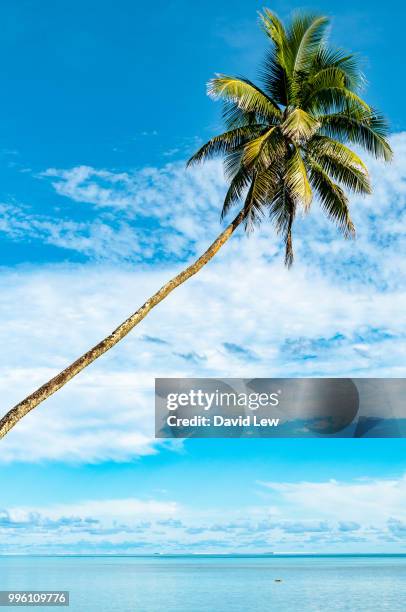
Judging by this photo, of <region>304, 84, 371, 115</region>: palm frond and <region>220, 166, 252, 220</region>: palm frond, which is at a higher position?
<region>304, 84, 371, 115</region>: palm frond

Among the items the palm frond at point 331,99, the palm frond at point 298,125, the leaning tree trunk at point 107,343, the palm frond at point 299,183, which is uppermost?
the palm frond at point 331,99

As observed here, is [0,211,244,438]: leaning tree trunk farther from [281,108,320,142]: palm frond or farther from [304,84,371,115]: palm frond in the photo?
[304,84,371,115]: palm frond

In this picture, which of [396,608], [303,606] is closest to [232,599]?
[303,606]

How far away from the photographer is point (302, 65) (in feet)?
52.1

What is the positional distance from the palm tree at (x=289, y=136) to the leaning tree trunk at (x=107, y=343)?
217 millimetres

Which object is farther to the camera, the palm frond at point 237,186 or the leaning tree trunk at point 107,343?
the palm frond at point 237,186

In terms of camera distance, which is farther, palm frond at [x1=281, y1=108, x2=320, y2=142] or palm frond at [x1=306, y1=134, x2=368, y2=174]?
palm frond at [x1=306, y1=134, x2=368, y2=174]

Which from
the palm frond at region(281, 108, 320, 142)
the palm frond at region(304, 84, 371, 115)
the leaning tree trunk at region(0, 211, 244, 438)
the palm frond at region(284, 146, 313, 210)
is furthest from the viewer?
the palm frond at region(304, 84, 371, 115)

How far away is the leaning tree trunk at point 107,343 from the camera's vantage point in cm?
1126

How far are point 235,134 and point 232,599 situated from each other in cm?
3595

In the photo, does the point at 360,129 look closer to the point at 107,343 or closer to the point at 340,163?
the point at 340,163

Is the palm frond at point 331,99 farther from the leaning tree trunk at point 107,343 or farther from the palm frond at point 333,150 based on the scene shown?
the leaning tree trunk at point 107,343

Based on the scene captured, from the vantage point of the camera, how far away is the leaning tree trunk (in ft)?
36.9

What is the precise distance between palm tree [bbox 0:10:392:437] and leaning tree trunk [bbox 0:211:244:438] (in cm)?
22
